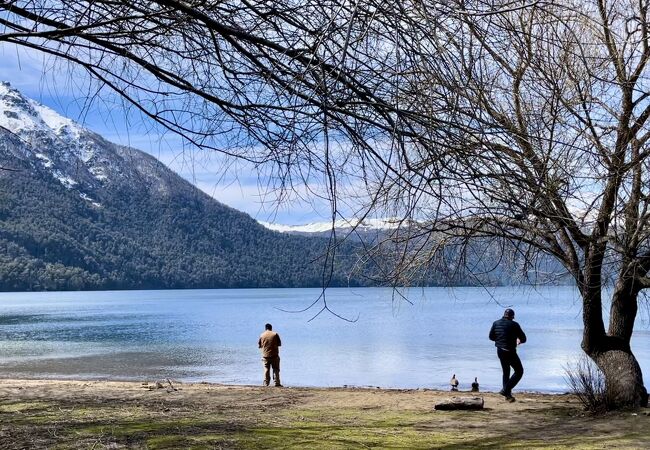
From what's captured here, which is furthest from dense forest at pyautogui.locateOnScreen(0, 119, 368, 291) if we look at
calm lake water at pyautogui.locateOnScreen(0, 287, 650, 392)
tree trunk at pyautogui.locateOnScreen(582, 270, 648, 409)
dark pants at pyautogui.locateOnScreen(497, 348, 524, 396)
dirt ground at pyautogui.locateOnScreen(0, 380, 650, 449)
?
tree trunk at pyautogui.locateOnScreen(582, 270, 648, 409)

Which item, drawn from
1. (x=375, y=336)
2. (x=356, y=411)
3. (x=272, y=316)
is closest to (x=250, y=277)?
(x=272, y=316)

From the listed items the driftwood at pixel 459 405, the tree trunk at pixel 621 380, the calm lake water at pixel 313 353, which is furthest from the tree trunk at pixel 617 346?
the driftwood at pixel 459 405

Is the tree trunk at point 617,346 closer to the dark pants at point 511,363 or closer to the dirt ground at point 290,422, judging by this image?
the dirt ground at point 290,422

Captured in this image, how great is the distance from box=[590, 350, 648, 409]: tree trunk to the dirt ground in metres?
0.30

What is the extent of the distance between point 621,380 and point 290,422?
4.91 metres

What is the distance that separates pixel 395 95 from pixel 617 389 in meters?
9.51

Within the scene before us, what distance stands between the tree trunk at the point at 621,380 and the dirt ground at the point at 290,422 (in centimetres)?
30

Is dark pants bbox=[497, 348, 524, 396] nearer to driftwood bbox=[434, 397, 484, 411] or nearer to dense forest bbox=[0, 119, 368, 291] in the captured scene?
driftwood bbox=[434, 397, 484, 411]

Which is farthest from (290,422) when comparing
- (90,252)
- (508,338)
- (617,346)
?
(90,252)

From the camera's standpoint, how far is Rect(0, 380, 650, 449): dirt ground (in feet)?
25.5

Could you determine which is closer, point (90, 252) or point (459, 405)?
point (459, 405)

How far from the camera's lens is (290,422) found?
9.91 meters

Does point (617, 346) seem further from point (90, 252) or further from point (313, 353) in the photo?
point (90, 252)

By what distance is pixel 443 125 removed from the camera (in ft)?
10.6
